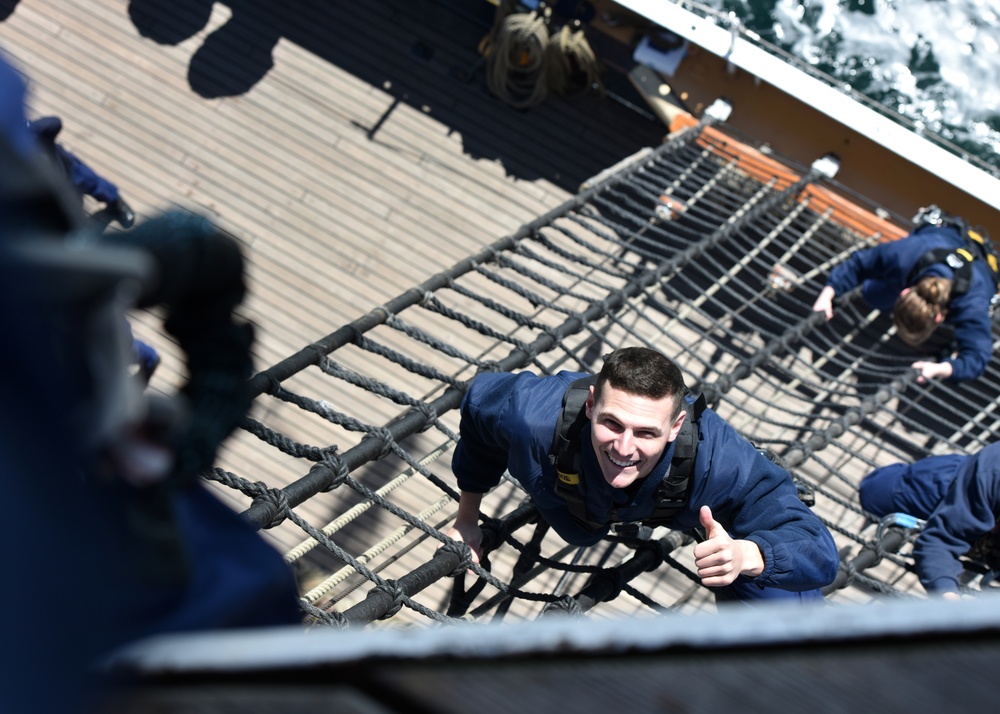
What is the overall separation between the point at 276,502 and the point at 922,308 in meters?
3.19

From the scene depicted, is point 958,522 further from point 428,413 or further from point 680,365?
point 428,413

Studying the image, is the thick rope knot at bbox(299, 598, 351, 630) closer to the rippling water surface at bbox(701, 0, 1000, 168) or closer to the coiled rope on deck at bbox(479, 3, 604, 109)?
the coiled rope on deck at bbox(479, 3, 604, 109)

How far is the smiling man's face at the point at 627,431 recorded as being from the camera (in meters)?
2.04

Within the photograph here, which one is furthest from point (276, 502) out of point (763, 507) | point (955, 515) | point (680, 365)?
point (680, 365)

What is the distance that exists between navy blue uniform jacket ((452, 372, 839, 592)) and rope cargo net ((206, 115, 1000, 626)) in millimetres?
1179

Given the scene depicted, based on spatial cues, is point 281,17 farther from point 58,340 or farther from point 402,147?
point 58,340

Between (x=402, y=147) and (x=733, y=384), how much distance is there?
2.70 meters

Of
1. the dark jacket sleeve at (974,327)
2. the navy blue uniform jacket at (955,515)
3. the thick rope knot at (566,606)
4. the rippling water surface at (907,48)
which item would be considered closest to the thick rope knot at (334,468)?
the thick rope knot at (566,606)

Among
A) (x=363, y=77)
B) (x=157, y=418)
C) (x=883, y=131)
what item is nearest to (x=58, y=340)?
(x=157, y=418)

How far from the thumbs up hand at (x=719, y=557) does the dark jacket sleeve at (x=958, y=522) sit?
1666 mm

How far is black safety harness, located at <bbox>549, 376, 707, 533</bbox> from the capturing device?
2.18 m

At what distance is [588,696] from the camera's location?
685 millimetres

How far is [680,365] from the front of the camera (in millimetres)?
4914

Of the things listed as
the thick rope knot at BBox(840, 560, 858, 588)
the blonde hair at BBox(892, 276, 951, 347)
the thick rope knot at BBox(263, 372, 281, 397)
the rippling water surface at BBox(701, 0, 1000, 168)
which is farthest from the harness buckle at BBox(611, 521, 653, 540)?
the rippling water surface at BBox(701, 0, 1000, 168)
